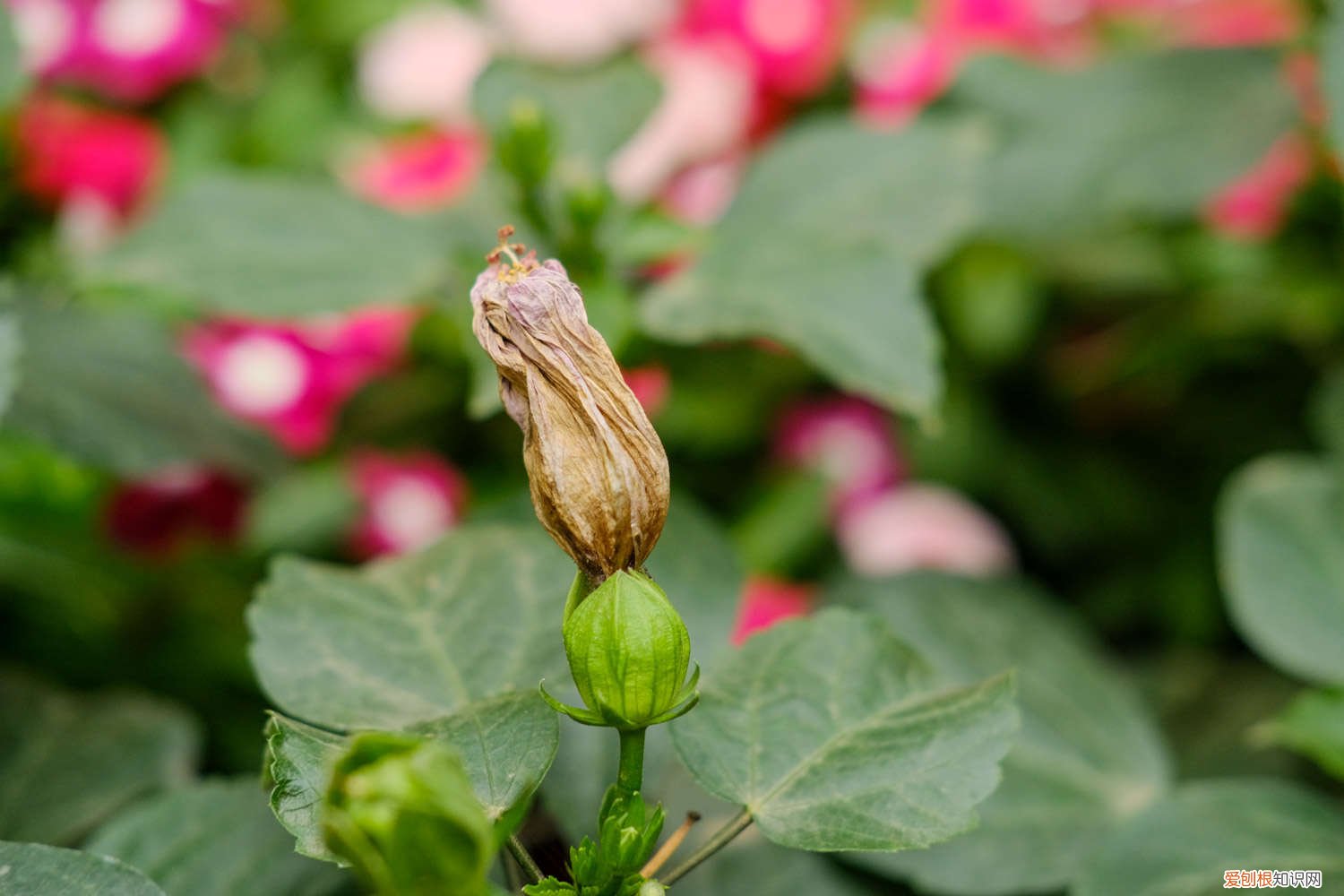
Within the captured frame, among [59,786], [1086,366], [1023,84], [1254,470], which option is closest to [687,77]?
[1023,84]

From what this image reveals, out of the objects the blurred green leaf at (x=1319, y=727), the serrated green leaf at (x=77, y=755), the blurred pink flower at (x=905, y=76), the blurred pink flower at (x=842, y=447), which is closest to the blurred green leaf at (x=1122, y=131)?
the blurred pink flower at (x=905, y=76)

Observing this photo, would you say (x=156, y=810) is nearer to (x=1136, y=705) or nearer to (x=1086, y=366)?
(x=1136, y=705)

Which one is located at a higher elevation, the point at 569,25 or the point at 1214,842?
the point at 569,25

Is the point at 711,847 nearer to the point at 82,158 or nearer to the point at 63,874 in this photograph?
the point at 63,874

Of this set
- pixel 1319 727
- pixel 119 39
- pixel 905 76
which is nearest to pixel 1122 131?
pixel 905 76

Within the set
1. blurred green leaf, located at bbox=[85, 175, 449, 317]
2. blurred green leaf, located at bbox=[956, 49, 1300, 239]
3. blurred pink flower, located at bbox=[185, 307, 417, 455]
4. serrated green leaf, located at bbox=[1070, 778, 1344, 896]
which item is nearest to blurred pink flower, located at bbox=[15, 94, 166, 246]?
blurred pink flower, located at bbox=[185, 307, 417, 455]

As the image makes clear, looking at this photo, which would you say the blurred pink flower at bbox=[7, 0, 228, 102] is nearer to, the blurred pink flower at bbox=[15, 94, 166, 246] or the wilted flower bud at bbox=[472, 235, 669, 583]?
the blurred pink flower at bbox=[15, 94, 166, 246]

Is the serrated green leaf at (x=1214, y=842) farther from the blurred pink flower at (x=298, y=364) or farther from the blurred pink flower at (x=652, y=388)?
the blurred pink flower at (x=298, y=364)
